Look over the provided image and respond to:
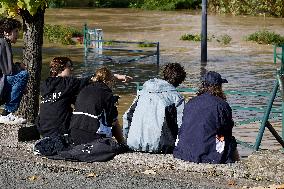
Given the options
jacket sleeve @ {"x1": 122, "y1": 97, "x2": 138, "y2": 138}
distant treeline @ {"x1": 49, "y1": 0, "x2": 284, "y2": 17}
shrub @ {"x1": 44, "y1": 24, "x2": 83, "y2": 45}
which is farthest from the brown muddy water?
jacket sleeve @ {"x1": 122, "y1": 97, "x2": 138, "y2": 138}

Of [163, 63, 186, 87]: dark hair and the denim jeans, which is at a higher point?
[163, 63, 186, 87]: dark hair

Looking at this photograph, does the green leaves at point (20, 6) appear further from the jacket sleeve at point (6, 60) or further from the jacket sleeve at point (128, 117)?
the jacket sleeve at point (128, 117)

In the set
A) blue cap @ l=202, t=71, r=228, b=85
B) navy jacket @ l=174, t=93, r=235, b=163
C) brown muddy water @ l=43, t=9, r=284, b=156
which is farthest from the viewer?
brown muddy water @ l=43, t=9, r=284, b=156

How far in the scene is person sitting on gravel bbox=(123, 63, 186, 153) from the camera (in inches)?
306

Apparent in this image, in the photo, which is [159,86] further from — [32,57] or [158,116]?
[32,57]

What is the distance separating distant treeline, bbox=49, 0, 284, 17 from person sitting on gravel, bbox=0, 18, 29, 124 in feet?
95.6

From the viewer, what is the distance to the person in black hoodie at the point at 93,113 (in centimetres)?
770

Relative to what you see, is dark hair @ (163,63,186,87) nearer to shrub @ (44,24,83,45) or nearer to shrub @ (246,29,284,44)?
shrub @ (44,24,83,45)

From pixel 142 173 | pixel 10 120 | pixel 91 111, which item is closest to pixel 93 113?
pixel 91 111

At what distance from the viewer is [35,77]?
398 inches

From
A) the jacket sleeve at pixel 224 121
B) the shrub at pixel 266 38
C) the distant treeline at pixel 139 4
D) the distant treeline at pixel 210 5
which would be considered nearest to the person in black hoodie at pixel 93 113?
the jacket sleeve at pixel 224 121

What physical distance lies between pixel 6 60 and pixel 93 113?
6.35ft

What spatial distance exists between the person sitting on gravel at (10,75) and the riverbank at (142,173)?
5.17 ft

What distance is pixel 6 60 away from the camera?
9.17 metres
